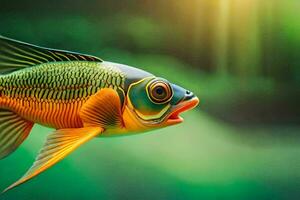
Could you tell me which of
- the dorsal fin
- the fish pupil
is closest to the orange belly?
the dorsal fin

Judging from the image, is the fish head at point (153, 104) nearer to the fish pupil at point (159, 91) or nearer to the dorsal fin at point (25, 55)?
the fish pupil at point (159, 91)

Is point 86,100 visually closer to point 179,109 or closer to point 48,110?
point 48,110

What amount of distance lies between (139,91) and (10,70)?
49cm

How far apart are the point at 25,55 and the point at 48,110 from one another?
0.78 feet

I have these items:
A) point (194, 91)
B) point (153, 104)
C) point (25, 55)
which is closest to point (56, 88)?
point (25, 55)

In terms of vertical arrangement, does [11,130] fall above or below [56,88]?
below

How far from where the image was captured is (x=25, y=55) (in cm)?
167

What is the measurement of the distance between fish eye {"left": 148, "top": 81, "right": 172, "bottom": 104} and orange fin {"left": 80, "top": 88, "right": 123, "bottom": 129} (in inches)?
4.6

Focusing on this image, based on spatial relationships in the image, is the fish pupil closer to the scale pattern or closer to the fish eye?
the fish eye

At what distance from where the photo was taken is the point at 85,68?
1.60 meters

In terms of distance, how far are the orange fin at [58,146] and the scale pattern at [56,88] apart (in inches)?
1.8

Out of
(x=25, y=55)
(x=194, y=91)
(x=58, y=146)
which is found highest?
(x=25, y=55)

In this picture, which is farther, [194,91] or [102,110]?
[194,91]

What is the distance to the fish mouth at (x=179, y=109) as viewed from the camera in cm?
157
